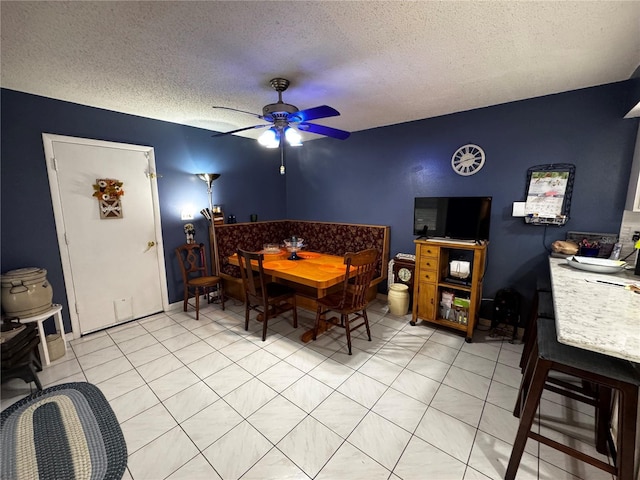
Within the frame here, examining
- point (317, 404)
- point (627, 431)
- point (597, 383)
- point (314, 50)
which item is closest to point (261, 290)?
point (317, 404)

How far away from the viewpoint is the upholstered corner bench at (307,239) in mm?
3766

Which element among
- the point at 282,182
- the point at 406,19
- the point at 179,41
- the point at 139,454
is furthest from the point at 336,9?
the point at 282,182

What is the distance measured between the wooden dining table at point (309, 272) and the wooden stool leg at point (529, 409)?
61.4 inches

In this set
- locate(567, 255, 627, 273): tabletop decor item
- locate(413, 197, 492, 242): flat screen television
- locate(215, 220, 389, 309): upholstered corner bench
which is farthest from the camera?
locate(215, 220, 389, 309): upholstered corner bench

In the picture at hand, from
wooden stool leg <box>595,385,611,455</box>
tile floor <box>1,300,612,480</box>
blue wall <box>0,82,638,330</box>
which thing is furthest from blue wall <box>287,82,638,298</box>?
wooden stool leg <box>595,385,611,455</box>

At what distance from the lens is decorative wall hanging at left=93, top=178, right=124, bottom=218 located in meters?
2.91

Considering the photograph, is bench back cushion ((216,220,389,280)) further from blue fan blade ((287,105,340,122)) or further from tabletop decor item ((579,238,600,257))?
blue fan blade ((287,105,340,122))

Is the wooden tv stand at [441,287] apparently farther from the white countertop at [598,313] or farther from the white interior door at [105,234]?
the white interior door at [105,234]

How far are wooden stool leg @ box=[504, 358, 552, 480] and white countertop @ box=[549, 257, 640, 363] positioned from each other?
0.26 meters

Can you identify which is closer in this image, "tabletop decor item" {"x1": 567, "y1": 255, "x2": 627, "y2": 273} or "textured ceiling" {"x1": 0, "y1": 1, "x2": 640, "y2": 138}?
"textured ceiling" {"x1": 0, "y1": 1, "x2": 640, "y2": 138}

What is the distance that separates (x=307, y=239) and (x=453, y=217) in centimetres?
237

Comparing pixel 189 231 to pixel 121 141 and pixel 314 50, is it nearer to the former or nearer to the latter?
pixel 121 141

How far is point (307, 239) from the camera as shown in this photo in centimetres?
460

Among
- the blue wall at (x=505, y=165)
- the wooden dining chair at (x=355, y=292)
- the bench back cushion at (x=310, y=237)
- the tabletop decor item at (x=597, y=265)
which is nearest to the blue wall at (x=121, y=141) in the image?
the bench back cushion at (x=310, y=237)
